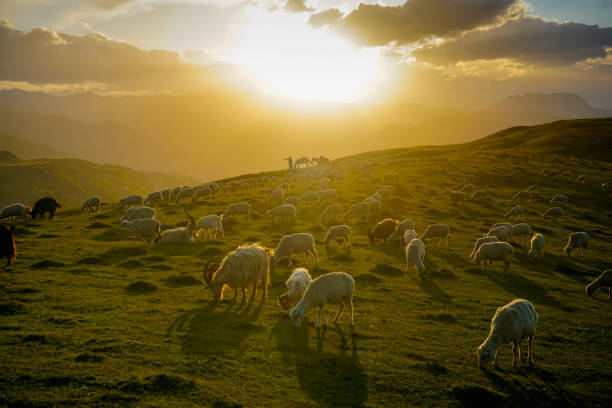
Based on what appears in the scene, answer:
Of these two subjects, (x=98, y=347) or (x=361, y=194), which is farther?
(x=361, y=194)

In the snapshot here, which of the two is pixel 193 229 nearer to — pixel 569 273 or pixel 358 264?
pixel 358 264

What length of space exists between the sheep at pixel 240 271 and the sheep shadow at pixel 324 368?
2983 millimetres

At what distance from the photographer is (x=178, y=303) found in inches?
542

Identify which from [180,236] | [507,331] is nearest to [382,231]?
[180,236]

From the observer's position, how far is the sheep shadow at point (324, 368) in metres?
8.33

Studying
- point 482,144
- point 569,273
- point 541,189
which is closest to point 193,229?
point 569,273

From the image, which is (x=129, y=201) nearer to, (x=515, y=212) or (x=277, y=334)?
(x=277, y=334)

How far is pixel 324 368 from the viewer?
9.49 metres

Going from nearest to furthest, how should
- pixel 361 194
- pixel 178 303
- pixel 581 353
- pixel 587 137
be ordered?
pixel 581 353
pixel 178 303
pixel 361 194
pixel 587 137

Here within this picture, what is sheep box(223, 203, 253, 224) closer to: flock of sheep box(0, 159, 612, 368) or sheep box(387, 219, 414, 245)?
flock of sheep box(0, 159, 612, 368)

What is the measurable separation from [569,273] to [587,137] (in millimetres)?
95775

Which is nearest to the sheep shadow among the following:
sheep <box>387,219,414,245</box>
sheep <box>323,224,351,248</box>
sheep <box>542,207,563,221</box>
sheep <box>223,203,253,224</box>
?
sheep <box>323,224,351,248</box>

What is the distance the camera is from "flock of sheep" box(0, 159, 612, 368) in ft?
34.0

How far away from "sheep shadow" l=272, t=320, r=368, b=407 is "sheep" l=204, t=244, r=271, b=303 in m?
2.98
